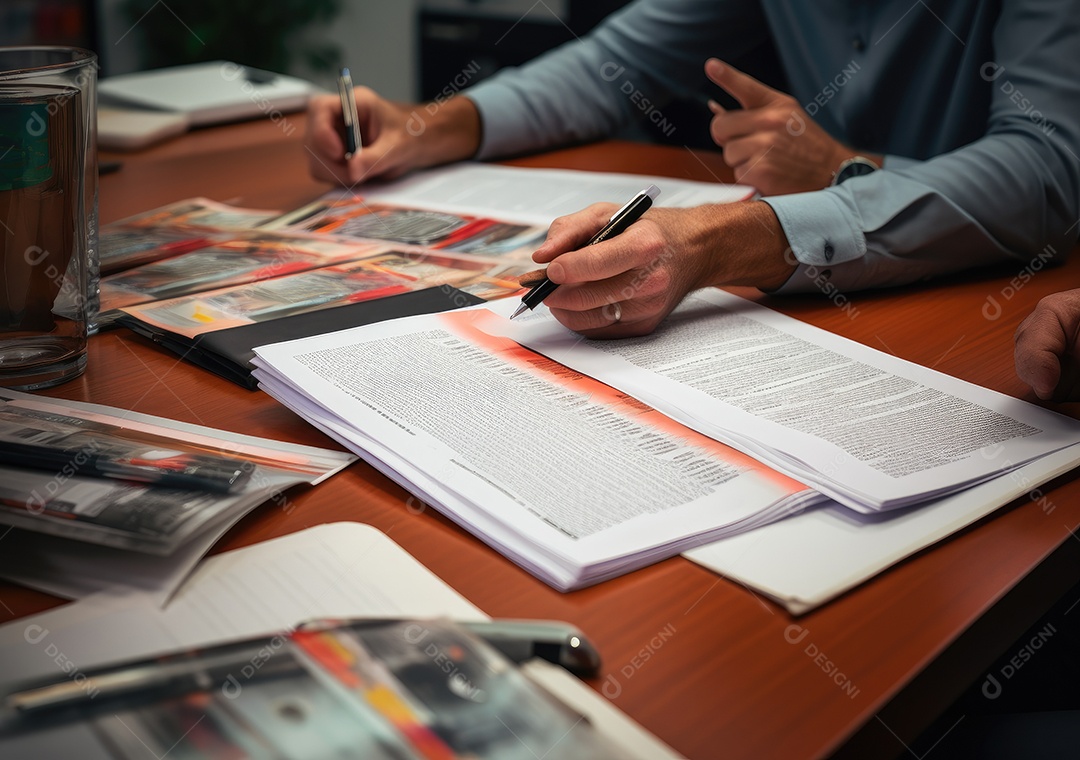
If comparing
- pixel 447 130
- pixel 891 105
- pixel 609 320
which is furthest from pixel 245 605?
pixel 891 105

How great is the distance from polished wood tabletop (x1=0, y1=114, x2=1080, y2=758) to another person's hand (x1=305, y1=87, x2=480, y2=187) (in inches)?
22.3

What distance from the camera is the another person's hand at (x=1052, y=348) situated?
709mm

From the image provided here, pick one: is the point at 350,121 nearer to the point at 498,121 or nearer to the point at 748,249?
the point at 498,121

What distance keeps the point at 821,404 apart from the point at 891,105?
88 centimetres

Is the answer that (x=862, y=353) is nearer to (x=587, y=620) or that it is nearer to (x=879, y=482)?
(x=879, y=482)

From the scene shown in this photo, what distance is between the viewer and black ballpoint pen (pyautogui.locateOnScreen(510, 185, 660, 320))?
79cm

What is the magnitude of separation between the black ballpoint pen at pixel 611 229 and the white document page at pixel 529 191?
1.03ft

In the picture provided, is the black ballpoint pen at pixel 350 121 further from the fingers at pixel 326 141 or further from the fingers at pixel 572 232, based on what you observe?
the fingers at pixel 572 232

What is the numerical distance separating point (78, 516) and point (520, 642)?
0.84ft

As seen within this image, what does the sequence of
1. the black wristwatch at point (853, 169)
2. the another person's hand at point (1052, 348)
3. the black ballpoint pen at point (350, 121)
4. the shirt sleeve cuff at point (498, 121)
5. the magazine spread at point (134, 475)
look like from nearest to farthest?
the magazine spread at point (134, 475), the another person's hand at point (1052, 348), the black wristwatch at point (853, 169), the black ballpoint pen at point (350, 121), the shirt sleeve cuff at point (498, 121)

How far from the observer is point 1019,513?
604 mm

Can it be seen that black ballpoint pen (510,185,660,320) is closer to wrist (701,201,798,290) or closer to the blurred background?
wrist (701,201,798,290)

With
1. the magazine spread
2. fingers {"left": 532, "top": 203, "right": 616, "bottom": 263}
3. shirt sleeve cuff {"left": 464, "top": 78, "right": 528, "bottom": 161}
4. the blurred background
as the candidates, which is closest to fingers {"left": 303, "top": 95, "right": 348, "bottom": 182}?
shirt sleeve cuff {"left": 464, "top": 78, "right": 528, "bottom": 161}

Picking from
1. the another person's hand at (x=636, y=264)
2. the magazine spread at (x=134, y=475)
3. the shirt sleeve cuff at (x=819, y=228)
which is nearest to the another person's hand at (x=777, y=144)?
the shirt sleeve cuff at (x=819, y=228)
